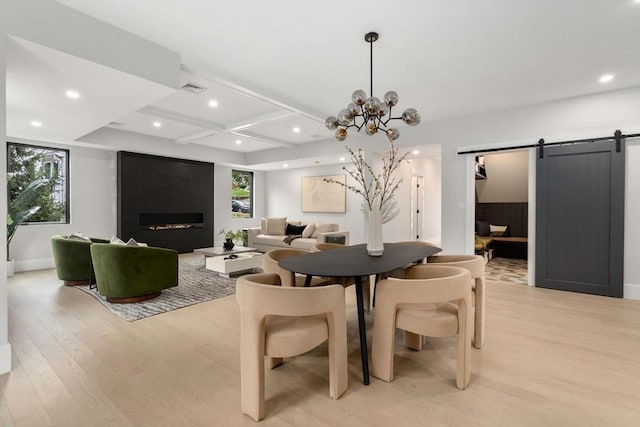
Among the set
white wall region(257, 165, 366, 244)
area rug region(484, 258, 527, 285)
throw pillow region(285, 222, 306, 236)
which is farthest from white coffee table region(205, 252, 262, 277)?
area rug region(484, 258, 527, 285)

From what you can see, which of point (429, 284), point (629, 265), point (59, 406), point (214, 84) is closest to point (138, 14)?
point (214, 84)

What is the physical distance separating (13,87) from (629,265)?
756 centimetres

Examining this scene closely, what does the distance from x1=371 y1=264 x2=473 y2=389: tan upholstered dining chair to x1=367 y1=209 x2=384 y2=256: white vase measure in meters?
0.66

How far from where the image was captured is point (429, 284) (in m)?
1.90

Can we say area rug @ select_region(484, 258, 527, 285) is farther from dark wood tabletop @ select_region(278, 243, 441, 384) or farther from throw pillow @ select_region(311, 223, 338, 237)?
throw pillow @ select_region(311, 223, 338, 237)

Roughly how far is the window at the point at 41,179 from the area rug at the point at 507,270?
309 inches

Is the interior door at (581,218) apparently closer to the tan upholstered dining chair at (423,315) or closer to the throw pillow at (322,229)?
the tan upholstered dining chair at (423,315)

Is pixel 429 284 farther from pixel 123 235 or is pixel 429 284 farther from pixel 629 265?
pixel 123 235

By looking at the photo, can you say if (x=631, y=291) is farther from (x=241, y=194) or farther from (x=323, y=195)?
(x=241, y=194)

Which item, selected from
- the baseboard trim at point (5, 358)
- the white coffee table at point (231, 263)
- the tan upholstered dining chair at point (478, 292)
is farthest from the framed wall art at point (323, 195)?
the baseboard trim at point (5, 358)

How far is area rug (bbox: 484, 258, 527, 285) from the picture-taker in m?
5.01

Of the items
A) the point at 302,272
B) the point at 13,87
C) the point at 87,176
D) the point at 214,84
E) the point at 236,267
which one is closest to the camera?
the point at 302,272

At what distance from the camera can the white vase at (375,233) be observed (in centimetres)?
266

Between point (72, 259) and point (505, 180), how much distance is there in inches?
347
